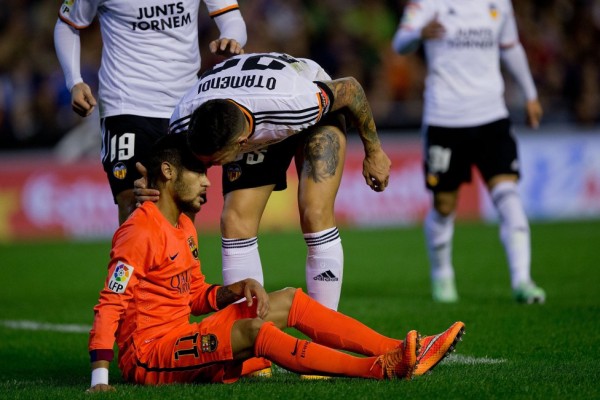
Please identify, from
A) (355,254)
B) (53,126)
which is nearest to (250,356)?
(355,254)

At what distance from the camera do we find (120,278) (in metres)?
4.73

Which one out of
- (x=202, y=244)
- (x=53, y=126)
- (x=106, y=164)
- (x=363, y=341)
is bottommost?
(x=202, y=244)

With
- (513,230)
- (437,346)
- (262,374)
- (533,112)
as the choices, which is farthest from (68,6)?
(533,112)

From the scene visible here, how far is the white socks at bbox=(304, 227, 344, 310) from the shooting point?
584 centimetres

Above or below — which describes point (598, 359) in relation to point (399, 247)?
above

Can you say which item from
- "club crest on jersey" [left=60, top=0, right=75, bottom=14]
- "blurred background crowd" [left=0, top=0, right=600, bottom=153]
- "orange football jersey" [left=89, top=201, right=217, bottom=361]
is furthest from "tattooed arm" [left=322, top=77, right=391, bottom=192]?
"blurred background crowd" [left=0, top=0, right=600, bottom=153]

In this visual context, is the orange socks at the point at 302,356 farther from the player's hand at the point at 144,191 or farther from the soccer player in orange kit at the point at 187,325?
the player's hand at the point at 144,191

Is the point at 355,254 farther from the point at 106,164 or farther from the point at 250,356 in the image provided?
the point at 250,356

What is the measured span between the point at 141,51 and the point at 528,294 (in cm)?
356

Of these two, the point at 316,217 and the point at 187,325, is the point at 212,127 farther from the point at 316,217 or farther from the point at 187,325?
the point at 316,217

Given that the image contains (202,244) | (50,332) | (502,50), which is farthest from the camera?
(202,244)

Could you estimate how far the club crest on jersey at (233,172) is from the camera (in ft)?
19.8

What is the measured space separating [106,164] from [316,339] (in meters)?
2.01

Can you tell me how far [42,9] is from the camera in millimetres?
18594
